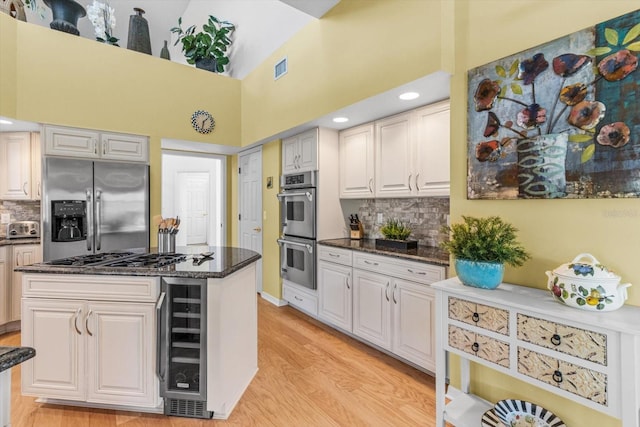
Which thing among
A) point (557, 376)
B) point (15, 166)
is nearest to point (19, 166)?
point (15, 166)

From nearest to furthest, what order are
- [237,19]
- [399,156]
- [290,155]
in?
[399,156] → [290,155] → [237,19]

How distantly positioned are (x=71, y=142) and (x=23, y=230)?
4.17 ft

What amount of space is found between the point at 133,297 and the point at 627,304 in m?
2.61

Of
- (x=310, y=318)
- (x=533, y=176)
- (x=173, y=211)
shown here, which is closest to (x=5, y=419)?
(x=533, y=176)

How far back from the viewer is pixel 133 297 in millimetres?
1867

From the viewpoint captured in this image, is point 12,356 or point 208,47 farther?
point 208,47

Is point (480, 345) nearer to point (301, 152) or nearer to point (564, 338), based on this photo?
point (564, 338)

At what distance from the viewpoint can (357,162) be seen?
134 inches

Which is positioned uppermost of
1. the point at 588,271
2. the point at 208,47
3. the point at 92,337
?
the point at 208,47

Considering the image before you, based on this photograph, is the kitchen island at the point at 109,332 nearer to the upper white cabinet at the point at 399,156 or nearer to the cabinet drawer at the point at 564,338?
the cabinet drawer at the point at 564,338

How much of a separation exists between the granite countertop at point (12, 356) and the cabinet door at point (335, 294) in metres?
2.48

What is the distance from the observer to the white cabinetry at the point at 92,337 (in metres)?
1.87

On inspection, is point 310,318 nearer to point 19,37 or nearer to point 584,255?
point 584,255

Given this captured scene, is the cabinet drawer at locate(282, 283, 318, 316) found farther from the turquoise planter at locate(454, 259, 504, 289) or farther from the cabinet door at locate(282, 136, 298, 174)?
the turquoise planter at locate(454, 259, 504, 289)
